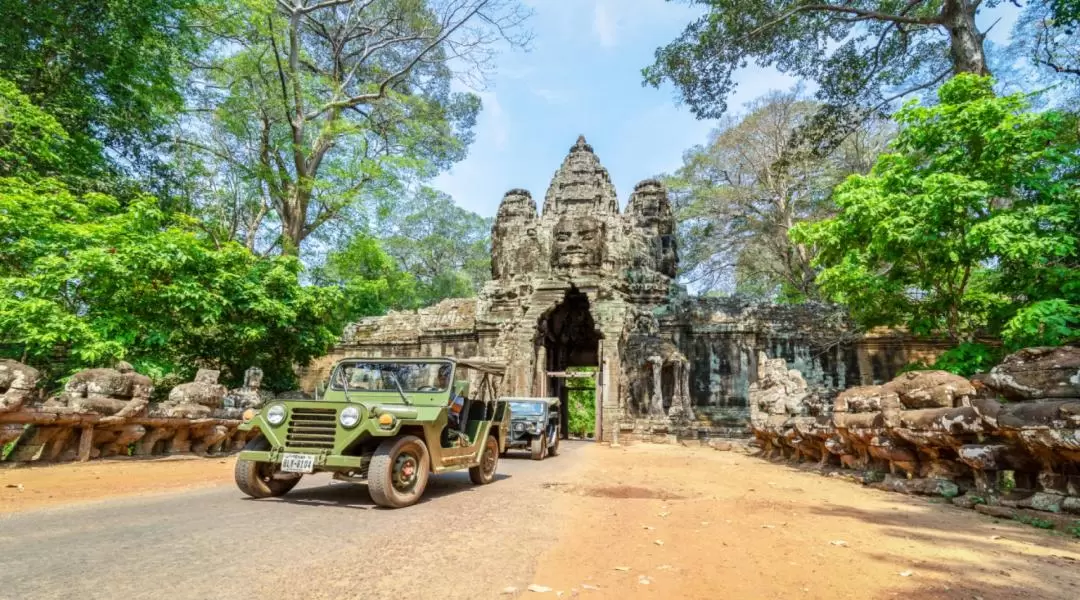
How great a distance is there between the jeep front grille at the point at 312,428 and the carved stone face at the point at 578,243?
1379 centimetres

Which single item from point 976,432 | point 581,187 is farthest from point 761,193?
point 976,432

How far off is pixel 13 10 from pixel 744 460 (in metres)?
19.7

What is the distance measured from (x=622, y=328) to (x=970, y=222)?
9.33 m

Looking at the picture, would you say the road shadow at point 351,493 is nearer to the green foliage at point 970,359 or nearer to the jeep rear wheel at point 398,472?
the jeep rear wheel at point 398,472

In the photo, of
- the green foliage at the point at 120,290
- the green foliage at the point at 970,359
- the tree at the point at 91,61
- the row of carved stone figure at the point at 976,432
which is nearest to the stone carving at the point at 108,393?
the green foliage at the point at 120,290

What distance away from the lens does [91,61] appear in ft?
44.0

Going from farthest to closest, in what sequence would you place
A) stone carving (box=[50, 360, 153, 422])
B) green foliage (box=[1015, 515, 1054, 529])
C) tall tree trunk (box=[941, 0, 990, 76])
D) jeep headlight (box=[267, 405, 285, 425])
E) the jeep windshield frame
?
tall tree trunk (box=[941, 0, 990, 76])
the jeep windshield frame
stone carving (box=[50, 360, 153, 422])
jeep headlight (box=[267, 405, 285, 425])
green foliage (box=[1015, 515, 1054, 529])

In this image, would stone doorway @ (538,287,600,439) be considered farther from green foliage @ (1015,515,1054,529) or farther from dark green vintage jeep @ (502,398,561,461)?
green foliage @ (1015,515,1054,529)

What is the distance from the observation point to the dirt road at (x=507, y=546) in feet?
9.71

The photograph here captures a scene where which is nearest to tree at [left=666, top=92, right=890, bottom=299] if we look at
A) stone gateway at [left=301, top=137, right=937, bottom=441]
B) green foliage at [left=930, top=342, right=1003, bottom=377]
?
stone gateway at [left=301, top=137, right=937, bottom=441]

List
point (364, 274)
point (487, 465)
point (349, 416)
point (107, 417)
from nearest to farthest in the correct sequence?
1. point (349, 416)
2. point (487, 465)
3. point (107, 417)
4. point (364, 274)

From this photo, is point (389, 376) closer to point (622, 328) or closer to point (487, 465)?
point (487, 465)

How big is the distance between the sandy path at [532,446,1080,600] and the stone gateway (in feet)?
30.9

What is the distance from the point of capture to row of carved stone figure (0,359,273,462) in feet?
21.1
